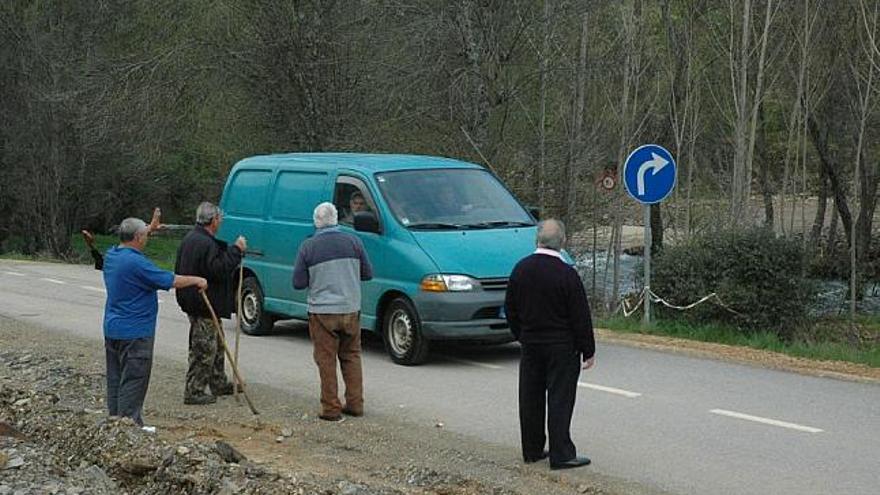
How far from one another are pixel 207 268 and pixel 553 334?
351cm

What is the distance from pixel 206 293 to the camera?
1050 cm

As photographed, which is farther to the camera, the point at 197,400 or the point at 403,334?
the point at 403,334

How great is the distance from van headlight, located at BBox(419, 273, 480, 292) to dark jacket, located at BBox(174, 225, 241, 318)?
2.27m

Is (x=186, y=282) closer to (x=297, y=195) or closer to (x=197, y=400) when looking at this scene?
(x=197, y=400)

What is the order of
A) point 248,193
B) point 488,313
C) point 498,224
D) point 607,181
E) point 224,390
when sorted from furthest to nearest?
point 607,181
point 248,193
point 498,224
point 488,313
point 224,390

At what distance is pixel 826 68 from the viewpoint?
32125 millimetres

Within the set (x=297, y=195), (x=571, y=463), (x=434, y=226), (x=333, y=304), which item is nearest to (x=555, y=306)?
(x=571, y=463)

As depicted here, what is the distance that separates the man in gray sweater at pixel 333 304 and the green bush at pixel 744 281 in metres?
9.20

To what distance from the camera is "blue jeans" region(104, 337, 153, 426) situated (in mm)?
9188

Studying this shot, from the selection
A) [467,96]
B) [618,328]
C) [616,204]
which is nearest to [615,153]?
[616,204]

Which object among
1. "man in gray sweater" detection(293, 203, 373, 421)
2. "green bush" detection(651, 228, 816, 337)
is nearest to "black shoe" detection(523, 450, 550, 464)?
"man in gray sweater" detection(293, 203, 373, 421)

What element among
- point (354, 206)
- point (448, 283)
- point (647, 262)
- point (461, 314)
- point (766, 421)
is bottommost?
point (766, 421)

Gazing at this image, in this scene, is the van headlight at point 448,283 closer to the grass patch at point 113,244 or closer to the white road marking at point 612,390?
the white road marking at point 612,390

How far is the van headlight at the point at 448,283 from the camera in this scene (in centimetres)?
1212
